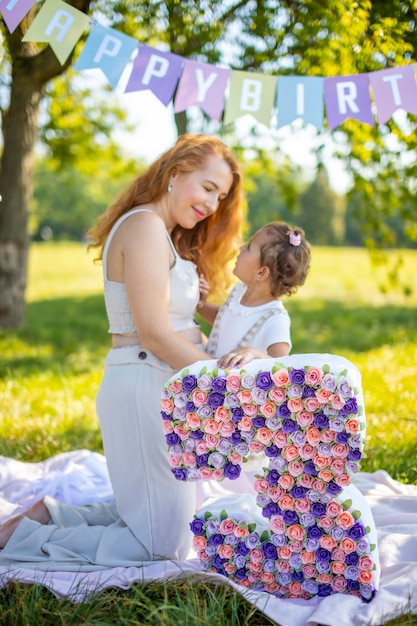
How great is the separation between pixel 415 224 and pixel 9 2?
4.28 metres

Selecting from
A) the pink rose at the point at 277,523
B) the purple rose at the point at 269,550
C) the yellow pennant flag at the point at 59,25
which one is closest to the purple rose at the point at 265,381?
the pink rose at the point at 277,523

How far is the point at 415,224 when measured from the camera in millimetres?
6082

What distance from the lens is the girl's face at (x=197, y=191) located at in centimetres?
266

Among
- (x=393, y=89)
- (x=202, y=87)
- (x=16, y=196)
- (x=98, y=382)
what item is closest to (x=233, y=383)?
(x=202, y=87)

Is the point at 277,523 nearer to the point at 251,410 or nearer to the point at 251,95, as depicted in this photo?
the point at 251,410

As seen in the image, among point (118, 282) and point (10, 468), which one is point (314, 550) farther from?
point (10, 468)

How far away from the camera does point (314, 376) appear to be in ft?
6.51

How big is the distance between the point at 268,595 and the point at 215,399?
0.62 meters

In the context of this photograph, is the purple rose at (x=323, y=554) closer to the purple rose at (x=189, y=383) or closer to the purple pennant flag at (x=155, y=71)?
the purple rose at (x=189, y=383)

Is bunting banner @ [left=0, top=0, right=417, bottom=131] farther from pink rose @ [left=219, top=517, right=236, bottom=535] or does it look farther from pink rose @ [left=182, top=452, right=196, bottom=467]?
pink rose @ [left=219, top=517, right=236, bottom=535]

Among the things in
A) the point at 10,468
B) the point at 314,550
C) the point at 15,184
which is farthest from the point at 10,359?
the point at 314,550

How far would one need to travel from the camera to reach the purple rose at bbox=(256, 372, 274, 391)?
2.03 meters

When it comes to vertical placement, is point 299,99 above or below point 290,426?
above

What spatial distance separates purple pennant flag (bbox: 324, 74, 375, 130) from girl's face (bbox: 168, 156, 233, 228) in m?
0.59
